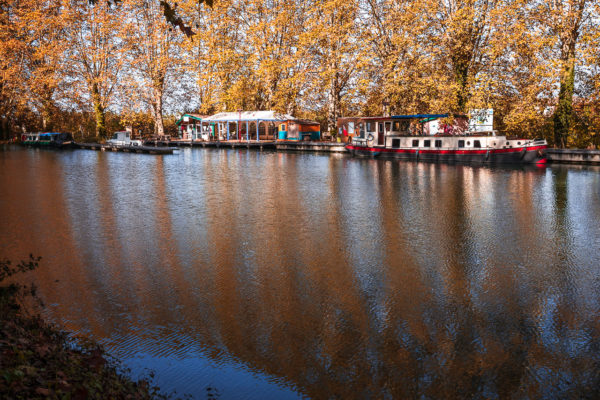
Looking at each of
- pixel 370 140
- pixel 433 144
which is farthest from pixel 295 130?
pixel 433 144

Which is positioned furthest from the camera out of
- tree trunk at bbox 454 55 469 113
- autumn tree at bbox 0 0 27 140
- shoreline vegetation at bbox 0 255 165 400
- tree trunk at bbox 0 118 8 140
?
tree trunk at bbox 0 118 8 140

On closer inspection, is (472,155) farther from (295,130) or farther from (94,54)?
(94,54)

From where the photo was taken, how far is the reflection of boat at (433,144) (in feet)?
114

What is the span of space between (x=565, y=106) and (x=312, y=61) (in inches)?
1031

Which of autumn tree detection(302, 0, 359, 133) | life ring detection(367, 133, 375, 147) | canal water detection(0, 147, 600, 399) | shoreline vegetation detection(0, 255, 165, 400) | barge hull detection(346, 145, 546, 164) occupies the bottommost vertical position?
canal water detection(0, 147, 600, 399)

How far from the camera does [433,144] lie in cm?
3941

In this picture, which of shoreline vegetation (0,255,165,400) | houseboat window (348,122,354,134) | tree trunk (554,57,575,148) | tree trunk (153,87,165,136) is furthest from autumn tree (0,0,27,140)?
shoreline vegetation (0,255,165,400)

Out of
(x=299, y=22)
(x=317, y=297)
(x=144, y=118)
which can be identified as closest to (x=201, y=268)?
(x=317, y=297)

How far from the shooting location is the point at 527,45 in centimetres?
3609

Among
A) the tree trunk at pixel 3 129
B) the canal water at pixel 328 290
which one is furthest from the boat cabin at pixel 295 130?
the canal water at pixel 328 290

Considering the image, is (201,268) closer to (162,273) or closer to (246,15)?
(162,273)

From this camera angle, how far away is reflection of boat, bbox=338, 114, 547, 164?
3475 centimetres

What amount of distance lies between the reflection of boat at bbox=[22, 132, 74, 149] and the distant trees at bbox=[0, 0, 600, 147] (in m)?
4.50

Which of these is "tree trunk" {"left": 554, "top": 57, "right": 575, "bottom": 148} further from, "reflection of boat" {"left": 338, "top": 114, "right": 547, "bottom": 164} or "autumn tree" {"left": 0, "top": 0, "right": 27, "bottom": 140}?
"autumn tree" {"left": 0, "top": 0, "right": 27, "bottom": 140}
